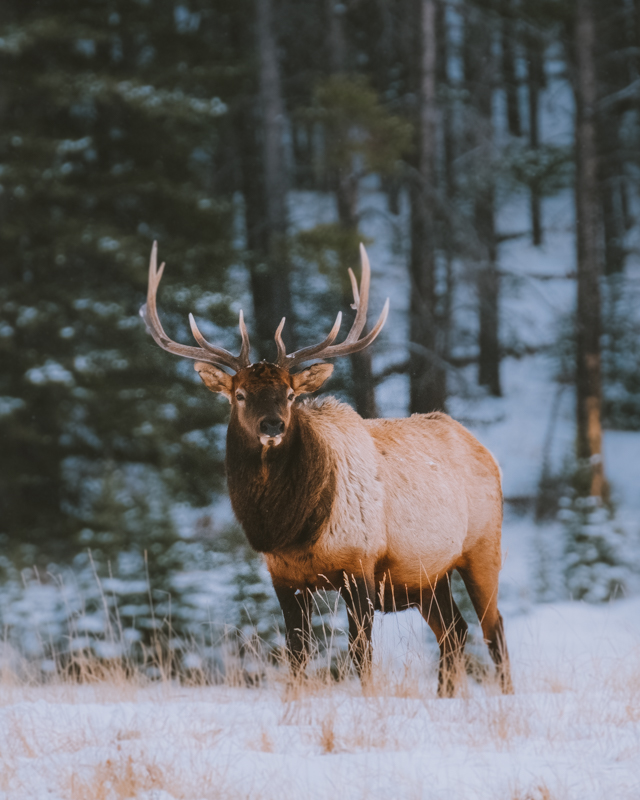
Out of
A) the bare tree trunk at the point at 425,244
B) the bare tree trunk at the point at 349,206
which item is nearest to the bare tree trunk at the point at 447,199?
the bare tree trunk at the point at 425,244

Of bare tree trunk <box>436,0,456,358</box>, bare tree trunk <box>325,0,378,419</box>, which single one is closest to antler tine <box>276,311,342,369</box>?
bare tree trunk <box>325,0,378,419</box>

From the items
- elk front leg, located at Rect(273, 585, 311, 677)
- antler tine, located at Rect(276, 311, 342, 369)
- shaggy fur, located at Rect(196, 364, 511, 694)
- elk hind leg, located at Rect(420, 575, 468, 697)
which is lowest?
elk hind leg, located at Rect(420, 575, 468, 697)

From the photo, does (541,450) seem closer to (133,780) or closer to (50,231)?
(50,231)

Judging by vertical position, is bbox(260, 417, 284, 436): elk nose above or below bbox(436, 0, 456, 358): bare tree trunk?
below

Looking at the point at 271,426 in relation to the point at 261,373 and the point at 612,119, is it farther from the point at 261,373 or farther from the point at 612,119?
the point at 612,119

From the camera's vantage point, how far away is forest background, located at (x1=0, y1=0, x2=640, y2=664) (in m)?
9.05

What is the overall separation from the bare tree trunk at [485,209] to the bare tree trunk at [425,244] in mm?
826

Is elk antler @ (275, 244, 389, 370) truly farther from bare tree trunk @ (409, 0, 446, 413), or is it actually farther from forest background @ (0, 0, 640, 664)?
bare tree trunk @ (409, 0, 446, 413)

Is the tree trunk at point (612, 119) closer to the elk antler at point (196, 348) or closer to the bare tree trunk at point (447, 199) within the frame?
the bare tree trunk at point (447, 199)

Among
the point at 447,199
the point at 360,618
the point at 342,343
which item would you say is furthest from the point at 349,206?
the point at 360,618

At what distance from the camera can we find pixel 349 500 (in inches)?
198

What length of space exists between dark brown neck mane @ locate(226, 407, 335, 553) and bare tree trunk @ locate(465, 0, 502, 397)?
6.59 m

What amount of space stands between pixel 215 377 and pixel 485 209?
9.80 meters

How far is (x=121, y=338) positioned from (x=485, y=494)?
5.52m
